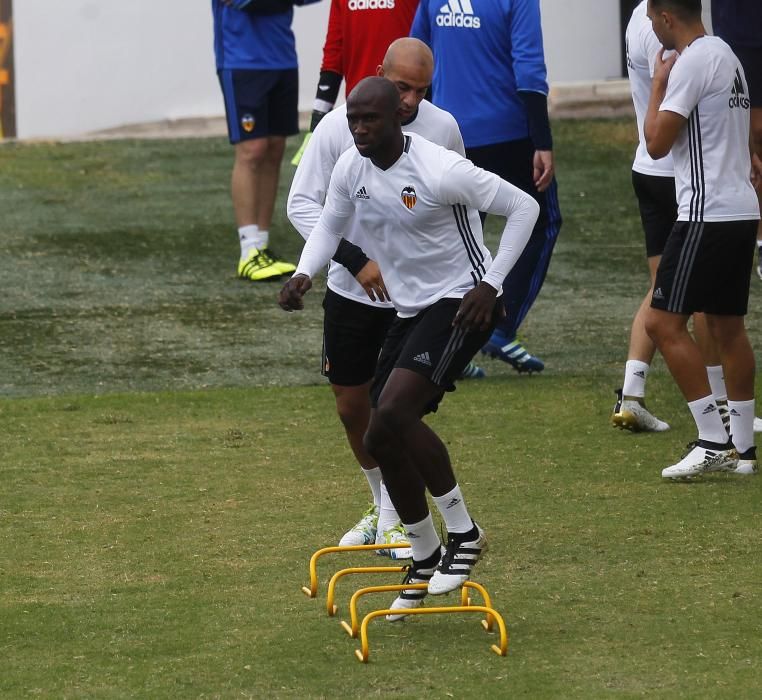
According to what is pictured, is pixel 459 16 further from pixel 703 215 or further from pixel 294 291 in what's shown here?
pixel 294 291

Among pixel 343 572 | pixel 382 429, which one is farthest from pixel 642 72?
pixel 343 572

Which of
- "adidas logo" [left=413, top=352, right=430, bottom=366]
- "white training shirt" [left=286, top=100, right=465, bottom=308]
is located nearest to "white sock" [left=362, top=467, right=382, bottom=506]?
"white training shirt" [left=286, top=100, right=465, bottom=308]

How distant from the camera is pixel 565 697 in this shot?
4461 millimetres

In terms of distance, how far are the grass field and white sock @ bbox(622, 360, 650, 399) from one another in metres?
0.23

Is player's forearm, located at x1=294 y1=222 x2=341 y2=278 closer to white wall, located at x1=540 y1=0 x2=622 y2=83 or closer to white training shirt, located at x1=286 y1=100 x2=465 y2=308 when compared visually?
white training shirt, located at x1=286 y1=100 x2=465 y2=308

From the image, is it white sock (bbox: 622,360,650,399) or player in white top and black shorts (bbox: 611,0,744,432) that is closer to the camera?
player in white top and black shorts (bbox: 611,0,744,432)

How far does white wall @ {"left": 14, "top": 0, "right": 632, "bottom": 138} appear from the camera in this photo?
15586 millimetres

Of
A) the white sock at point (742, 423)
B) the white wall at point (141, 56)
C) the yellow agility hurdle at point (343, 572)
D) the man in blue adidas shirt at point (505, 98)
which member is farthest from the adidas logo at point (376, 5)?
the white wall at point (141, 56)

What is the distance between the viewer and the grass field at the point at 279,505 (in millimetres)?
4781

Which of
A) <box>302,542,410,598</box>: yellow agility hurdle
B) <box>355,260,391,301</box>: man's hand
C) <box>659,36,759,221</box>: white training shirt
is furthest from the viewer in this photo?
<box>659,36,759,221</box>: white training shirt

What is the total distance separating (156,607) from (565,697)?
149cm

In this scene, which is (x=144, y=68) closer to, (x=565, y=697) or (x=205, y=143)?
(x=205, y=143)

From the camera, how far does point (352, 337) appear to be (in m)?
6.11

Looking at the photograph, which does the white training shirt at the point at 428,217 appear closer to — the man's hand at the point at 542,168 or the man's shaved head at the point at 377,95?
the man's shaved head at the point at 377,95
